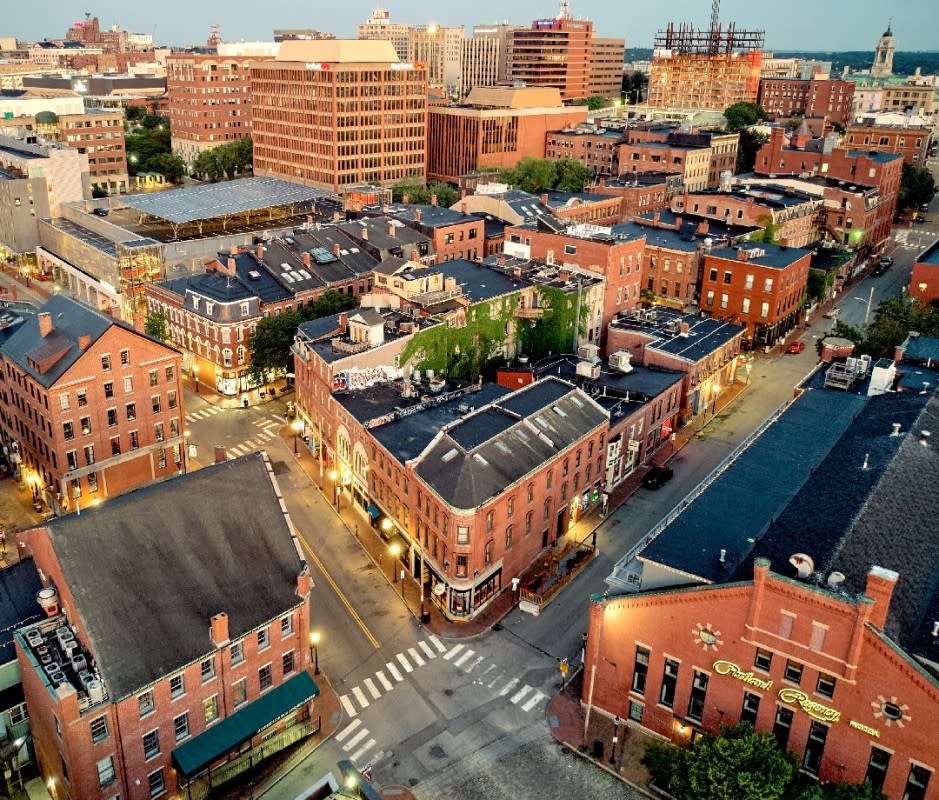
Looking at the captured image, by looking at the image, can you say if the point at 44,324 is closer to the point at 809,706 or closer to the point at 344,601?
the point at 344,601

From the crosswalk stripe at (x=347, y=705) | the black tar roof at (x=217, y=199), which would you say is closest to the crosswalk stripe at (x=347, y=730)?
the crosswalk stripe at (x=347, y=705)

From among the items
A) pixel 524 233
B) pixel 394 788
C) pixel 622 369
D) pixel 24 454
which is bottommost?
pixel 394 788

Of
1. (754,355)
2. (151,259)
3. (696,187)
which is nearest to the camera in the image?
(754,355)

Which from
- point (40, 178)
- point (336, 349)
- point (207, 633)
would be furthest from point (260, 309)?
point (40, 178)

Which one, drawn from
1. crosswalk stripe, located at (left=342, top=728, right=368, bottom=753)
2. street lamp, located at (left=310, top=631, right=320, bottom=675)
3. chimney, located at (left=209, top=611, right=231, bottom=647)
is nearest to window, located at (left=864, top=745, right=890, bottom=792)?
crosswalk stripe, located at (left=342, top=728, right=368, bottom=753)

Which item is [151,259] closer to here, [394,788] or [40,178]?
[40,178]

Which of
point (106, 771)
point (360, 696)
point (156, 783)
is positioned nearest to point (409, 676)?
point (360, 696)

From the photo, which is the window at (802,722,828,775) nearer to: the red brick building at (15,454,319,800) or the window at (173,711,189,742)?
the red brick building at (15,454,319,800)
